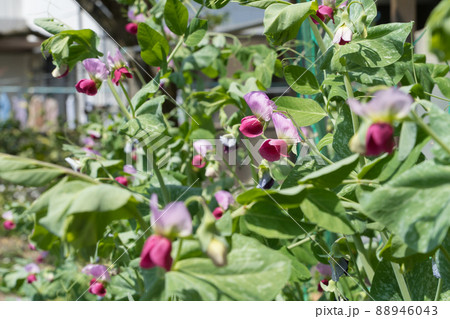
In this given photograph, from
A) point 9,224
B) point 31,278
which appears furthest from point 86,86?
point 9,224

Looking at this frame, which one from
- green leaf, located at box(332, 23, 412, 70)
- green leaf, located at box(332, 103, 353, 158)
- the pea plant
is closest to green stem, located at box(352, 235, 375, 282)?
the pea plant

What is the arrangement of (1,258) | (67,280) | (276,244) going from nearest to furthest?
(276,244), (67,280), (1,258)

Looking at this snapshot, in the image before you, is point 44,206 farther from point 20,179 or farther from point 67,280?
point 67,280

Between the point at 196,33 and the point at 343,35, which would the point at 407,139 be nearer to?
the point at 343,35

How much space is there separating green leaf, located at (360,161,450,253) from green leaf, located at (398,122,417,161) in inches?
0.8

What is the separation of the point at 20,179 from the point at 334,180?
0.86 feet

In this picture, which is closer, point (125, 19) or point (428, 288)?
point (428, 288)

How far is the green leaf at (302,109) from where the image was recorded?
62cm

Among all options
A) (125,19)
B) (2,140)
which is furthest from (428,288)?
(2,140)

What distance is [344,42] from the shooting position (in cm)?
56

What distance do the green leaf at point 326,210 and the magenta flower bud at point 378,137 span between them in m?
0.08

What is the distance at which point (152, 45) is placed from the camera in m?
0.69

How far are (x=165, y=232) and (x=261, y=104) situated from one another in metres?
0.26

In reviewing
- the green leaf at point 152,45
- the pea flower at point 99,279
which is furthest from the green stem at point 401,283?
the pea flower at point 99,279
